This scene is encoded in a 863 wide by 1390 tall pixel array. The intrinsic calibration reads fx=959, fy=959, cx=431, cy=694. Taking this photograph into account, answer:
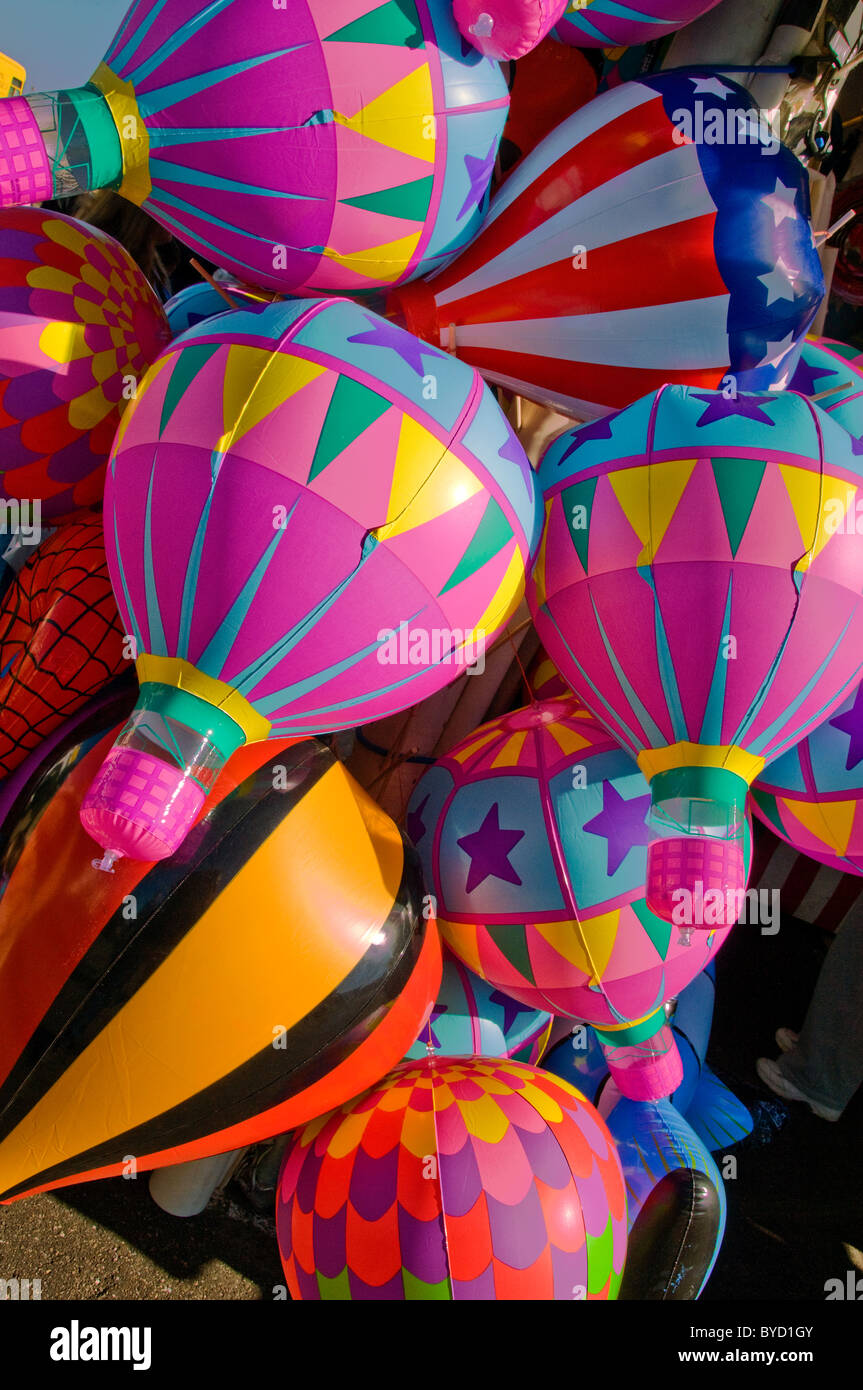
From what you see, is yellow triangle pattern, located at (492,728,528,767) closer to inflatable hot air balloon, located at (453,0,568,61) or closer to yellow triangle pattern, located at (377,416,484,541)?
yellow triangle pattern, located at (377,416,484,541)

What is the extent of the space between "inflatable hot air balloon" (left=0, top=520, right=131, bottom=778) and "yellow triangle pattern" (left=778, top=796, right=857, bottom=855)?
1155 millimetres

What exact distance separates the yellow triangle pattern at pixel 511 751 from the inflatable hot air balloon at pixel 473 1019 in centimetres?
41

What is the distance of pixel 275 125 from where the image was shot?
1187 mm

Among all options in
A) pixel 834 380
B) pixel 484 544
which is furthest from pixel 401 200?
pixel 834 380

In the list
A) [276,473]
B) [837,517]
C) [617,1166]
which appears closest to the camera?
[276,473]

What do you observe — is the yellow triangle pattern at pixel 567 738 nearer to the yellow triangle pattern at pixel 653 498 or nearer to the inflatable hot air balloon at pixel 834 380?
the yellow triangle pattern at pixel 653 498

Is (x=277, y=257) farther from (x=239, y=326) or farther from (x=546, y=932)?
(x=546, y=932)

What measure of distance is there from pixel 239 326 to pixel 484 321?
42 cm

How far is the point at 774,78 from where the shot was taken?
1.65 m

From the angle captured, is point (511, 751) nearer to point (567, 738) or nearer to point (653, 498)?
point (567, 738)

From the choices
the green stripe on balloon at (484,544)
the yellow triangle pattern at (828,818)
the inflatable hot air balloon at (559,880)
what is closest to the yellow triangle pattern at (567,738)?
the inflatable hot air balloon at (559,880)

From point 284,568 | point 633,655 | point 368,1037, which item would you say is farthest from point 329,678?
point 368,1037

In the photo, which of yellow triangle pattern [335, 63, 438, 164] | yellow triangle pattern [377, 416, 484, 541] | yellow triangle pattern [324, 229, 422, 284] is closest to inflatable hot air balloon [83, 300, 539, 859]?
yellow triangle pattern [377, 416, 484, 541]
